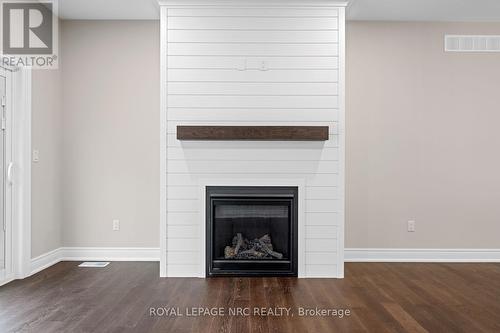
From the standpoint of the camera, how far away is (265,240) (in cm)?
412

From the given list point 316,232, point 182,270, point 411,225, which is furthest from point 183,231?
point 411,225

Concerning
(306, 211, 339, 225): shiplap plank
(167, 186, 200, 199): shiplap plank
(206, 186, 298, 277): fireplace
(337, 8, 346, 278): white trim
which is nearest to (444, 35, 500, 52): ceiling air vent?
→ (337, 8, 346, 278): white trim

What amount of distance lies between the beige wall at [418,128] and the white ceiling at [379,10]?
171 mm

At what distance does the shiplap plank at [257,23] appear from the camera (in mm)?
4020

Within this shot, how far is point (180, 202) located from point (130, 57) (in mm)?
1876

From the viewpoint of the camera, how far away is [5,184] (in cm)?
384

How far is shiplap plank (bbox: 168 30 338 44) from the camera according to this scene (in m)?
4.02

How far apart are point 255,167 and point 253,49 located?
3.83 ft

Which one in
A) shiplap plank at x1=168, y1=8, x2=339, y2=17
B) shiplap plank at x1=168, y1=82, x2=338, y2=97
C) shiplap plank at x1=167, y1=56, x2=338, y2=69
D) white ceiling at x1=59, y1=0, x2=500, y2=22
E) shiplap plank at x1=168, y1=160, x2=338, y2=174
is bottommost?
shiplap plank at x1=168, y1=160, x2=338, y2=174

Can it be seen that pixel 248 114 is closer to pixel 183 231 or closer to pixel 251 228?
pixel 251 228

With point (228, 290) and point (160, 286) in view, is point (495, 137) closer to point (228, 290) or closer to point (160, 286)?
point (228, 290)

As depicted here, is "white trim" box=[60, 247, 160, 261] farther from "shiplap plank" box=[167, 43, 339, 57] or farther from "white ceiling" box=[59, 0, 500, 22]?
"white ceiling" box=[59, 0, 500, 22]

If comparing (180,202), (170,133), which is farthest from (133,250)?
(170,133)

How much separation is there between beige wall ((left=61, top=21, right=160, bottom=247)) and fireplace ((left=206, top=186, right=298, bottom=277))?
98 centimetres
